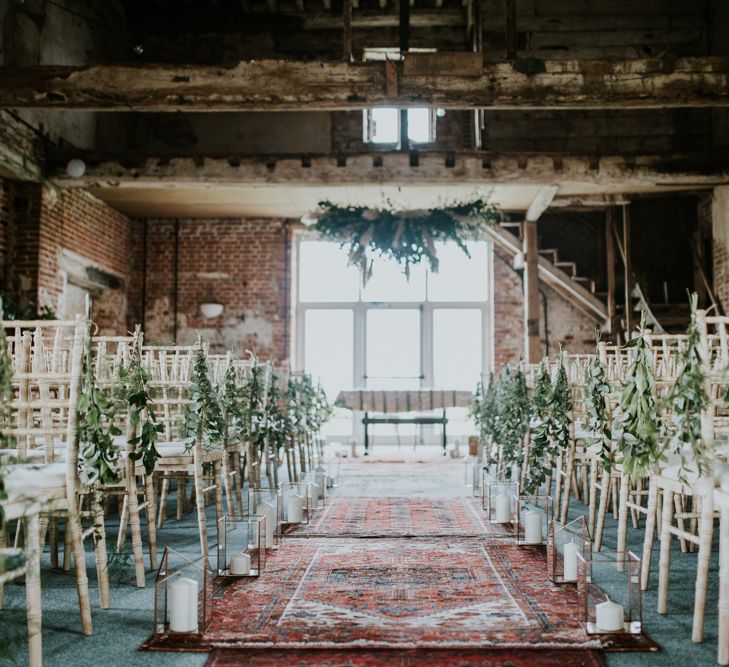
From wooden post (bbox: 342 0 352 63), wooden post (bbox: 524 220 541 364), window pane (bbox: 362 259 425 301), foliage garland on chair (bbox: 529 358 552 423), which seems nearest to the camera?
foliage garland on chair (bbox: 529 358 552 423)

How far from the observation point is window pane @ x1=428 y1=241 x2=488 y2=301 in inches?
464

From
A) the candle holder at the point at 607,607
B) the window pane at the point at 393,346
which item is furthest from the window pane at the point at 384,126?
the candle holder at the point at 607,607

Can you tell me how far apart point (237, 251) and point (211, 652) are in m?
9.33

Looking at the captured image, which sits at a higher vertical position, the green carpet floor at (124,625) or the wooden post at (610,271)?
the wooden post at (610,271)

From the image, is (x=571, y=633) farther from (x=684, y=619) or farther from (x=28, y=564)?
(x=28, y=564)

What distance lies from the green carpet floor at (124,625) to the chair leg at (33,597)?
4 centimetres

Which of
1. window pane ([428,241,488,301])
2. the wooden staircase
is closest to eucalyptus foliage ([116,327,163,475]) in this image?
the wooden staircase

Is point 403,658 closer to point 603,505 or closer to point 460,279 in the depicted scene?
point 603,505

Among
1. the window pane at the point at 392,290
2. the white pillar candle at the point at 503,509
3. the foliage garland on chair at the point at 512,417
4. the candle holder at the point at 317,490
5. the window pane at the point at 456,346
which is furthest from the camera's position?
the window pane at the point at 392,290

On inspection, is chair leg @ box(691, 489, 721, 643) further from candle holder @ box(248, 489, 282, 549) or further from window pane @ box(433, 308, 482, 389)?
window pane @ box(433, 308, 482, 389)

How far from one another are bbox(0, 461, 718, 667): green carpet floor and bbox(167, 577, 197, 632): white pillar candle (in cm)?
15

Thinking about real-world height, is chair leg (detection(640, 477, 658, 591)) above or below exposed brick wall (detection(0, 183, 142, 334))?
below

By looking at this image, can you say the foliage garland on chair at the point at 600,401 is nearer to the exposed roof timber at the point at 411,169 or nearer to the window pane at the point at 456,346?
the exposed roof timber at the point at 411,169

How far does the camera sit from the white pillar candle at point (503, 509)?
477cm
